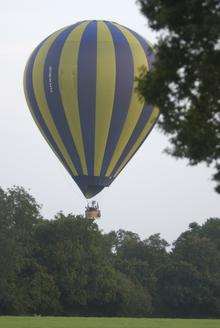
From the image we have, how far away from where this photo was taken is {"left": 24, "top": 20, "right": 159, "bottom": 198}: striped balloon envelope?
68.2 m

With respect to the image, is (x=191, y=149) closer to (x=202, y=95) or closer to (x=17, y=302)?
(x=202, y=95)

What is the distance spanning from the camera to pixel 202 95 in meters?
25.1

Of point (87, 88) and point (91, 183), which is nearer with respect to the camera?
point (87, 88)

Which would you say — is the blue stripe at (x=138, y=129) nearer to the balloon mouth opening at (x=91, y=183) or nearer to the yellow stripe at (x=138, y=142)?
the yellow stripe at (x=138, y=142)

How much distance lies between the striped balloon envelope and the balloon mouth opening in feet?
1.15

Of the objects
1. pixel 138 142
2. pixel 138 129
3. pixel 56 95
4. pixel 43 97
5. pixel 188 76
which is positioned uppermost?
pixel 43 97

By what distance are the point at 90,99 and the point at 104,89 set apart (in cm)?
141

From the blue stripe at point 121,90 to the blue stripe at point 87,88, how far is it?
1.66 meters

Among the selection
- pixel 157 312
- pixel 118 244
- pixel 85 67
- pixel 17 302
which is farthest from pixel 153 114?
pixel 118 244

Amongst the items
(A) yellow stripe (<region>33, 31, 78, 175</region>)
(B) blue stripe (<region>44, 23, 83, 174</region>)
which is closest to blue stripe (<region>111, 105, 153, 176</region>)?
(B) blue stripe (<region>44, 23, 83, 174</region>)

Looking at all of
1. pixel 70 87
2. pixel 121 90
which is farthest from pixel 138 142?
pixel 70 87

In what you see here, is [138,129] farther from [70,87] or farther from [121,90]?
[70,87]

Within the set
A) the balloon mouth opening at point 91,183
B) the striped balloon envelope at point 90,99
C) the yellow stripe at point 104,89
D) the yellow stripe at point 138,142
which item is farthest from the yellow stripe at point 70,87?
the yellow stripe at point 138,142

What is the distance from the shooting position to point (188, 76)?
2478 centimetres
